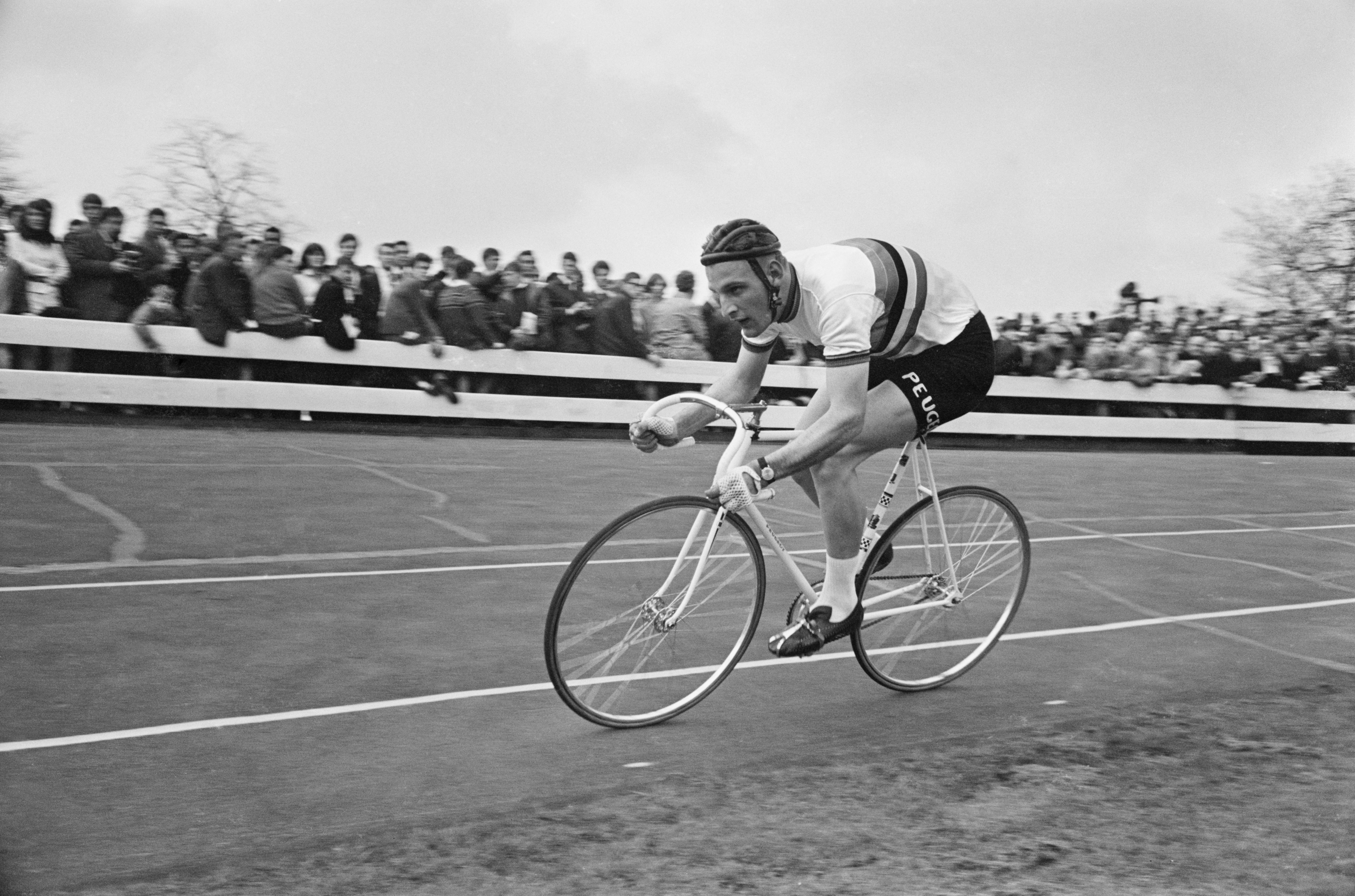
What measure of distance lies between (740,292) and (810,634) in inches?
48.5

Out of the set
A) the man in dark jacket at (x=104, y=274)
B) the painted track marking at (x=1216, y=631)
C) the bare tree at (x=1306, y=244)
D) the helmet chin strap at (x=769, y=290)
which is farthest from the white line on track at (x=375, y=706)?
the bare tree at (x=1306, y=244)

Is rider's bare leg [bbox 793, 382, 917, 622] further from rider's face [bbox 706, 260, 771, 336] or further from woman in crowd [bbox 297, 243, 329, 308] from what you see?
woman in crowd [bbox 297, 243, 329, 308]

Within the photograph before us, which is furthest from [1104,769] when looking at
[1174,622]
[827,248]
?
[1174,622]

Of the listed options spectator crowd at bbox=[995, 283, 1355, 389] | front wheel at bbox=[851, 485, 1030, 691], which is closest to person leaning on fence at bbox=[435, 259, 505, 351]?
spectator crowd at bbox=[995, 283, 1355, 389]

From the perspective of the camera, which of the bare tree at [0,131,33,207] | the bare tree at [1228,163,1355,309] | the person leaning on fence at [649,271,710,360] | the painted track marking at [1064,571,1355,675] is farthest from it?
the bare tree at [1228,163,1355,309]

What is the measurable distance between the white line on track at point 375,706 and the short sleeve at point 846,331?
1.16 m

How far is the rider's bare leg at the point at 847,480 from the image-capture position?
463 centimetres

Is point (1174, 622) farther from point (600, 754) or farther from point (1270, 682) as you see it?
point (600, 754)

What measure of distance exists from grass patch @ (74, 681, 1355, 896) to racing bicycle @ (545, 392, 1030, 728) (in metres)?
0.51

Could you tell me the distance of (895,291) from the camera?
4590mm

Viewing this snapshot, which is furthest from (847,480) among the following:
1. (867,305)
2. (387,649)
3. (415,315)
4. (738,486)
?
(415,315)

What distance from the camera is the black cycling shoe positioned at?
4.68 m

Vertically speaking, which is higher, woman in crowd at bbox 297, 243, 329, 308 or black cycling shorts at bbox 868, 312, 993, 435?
woman in crowd at bbox 297, 243, 329, 308

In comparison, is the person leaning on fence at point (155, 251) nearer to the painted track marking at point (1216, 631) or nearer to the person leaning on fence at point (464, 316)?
the person leaning on fence at point (464, 316)
